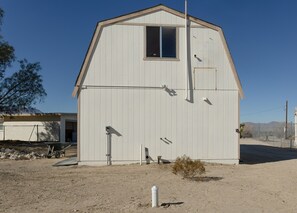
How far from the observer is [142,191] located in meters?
8.10

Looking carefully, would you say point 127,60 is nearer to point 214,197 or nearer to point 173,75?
point 173,75

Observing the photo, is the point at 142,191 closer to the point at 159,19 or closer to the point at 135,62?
the point at 135,62

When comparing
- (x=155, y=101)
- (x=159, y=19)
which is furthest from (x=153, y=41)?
(x=155, y=101)

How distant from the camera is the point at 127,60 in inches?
540

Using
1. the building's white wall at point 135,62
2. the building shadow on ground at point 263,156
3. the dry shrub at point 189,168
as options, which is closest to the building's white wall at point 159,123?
the building's white wall at point 135,62

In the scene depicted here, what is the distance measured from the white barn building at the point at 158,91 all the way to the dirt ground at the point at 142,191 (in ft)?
7.00

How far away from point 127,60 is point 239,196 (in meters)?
8.27

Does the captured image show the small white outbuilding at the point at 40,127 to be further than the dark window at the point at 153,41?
Yes

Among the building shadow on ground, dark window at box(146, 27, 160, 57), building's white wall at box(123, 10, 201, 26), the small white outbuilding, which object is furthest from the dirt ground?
the small white outbuilding

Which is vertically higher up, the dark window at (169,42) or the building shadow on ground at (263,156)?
the dark window at (169,42)

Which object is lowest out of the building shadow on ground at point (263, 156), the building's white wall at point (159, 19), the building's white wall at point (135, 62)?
the building shadow on ground at point (263, 156)

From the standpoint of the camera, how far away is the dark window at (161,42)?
1396cm

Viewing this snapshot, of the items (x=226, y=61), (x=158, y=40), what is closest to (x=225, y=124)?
(x=226, y=61)

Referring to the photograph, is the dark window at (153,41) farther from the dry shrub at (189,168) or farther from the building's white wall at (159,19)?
the dry shrub at (189,168)
